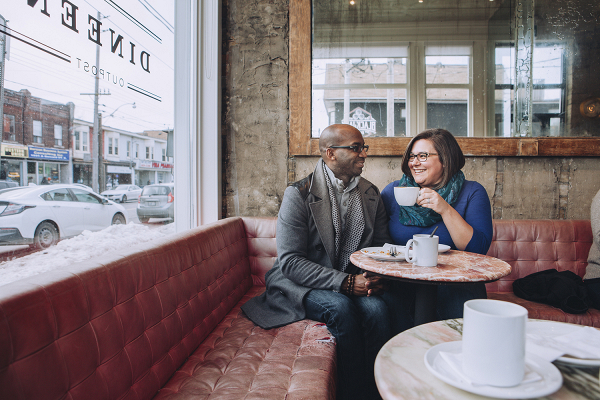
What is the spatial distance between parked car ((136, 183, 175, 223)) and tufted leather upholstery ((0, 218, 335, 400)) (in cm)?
40

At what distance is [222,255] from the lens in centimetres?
192

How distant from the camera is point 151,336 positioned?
1.15 meters

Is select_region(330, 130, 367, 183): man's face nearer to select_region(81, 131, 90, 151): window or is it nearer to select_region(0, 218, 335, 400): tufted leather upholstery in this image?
select_region(0, 218, 335, 400): tufted leather upholstery

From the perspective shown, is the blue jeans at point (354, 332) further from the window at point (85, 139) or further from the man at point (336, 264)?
the window at point (85, 139)

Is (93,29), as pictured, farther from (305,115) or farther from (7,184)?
(305,115)

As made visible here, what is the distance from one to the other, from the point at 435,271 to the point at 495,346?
0.72 meters

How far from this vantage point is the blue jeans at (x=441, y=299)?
154cm

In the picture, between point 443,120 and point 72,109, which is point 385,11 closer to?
point 443,120

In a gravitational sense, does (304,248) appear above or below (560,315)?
above

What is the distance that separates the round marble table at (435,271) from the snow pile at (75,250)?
1096 mm

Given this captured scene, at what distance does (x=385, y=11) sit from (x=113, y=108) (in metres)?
2.11

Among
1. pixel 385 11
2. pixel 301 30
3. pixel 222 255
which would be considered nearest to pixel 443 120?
pixel 385 11

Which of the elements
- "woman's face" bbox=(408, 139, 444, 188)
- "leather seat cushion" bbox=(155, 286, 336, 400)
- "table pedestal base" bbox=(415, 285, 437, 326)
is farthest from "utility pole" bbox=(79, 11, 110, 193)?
"woman's face" bbox=(408, 139, 444, 188)

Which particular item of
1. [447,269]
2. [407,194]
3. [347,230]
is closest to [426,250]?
[447,269]
